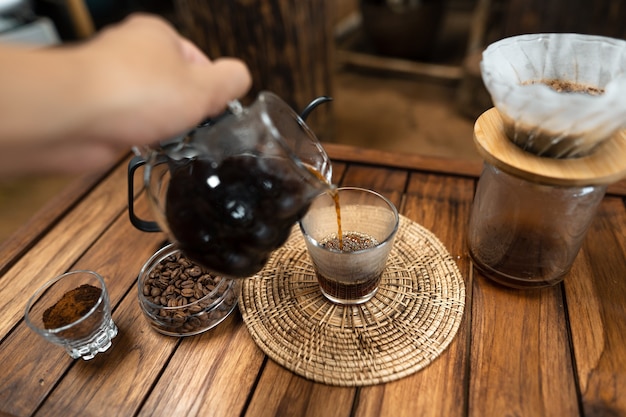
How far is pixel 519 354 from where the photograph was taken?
554 mm

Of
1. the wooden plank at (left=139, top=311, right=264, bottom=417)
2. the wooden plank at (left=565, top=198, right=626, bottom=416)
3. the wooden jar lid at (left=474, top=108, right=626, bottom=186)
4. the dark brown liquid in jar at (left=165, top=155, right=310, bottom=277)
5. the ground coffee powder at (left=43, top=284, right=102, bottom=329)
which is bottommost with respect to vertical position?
the wooden plank at (left=565, top=198, right=626, bottom=416)

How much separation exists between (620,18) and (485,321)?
162 cm

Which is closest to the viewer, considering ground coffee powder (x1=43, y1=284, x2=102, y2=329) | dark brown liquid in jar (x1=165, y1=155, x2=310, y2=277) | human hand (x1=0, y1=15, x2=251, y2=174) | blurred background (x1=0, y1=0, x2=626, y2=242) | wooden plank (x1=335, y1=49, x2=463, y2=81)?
human hand (x1=0, y1=15, x2=251, y2=174)

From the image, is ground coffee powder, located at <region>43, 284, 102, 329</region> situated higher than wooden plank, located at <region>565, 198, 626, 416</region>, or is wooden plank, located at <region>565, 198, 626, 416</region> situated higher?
ground coffee powder, located at <region>43, 284, 102, 329</region>

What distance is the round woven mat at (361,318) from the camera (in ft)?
1.79

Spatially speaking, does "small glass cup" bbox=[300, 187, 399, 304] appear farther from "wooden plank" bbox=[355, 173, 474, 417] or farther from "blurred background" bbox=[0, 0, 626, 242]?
"blurred background" bbox=[0, 0, 626, 242]

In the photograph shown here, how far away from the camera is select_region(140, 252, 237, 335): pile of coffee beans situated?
1.89 feet

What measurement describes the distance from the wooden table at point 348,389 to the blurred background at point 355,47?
683mm

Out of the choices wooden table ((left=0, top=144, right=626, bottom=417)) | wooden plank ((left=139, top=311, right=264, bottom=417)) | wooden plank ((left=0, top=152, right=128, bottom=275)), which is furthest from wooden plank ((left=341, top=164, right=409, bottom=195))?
wooden plank ((left=0, top=152, right=128, bottom=275))

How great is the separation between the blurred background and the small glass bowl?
73 centimetres

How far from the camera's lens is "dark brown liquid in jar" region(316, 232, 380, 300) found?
58 centimetres

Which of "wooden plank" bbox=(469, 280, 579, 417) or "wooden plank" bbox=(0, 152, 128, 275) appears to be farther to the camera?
"wooden plank" bbox=(0, 152, 128, 275)

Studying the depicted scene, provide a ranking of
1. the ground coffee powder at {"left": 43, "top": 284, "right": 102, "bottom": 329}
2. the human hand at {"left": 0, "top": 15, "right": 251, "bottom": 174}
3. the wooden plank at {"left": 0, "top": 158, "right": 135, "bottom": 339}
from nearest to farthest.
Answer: the human hand at {"left": 0, "top": 15, "right": 251, "bottom": 174} < the ground coffee powder at {"left": 43, "top": 284, "right": 102, "bottom": 329} < the wooden plank at {"left": 0, "top": 158, "right": 135, "bottom": 339}

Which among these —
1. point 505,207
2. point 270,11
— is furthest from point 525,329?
point 270,11
